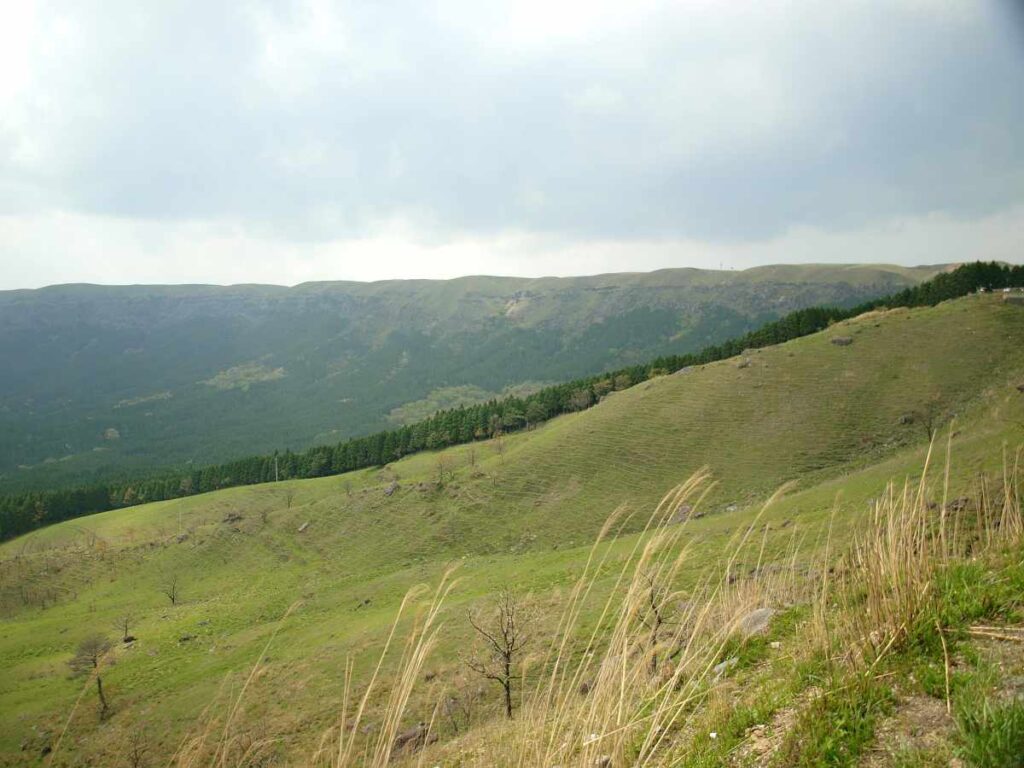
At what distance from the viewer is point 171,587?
6150 centimetres

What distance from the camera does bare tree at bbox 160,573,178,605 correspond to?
58.0 metres

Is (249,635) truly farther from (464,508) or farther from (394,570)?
(464,508)

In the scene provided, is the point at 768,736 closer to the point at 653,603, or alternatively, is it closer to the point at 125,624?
the point at 653,603

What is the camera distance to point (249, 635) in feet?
131

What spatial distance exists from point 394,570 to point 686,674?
5036 centimetres

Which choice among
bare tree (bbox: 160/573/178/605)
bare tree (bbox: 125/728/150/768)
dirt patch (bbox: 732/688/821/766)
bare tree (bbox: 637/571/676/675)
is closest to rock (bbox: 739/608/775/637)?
bare tree (bbox: 637/571/676/675)

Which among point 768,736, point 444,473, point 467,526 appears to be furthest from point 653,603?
point 444,473

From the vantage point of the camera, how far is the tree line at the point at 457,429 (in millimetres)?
90000

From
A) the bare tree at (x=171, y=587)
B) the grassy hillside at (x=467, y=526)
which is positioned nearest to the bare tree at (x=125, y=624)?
the grassy hillside at (x=467, y=526)

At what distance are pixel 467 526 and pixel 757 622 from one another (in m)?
52.9

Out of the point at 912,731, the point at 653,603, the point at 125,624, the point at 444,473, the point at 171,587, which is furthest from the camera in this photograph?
the point at 444,473

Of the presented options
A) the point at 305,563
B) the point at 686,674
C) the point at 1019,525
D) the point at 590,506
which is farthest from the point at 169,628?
the point at 1019,525

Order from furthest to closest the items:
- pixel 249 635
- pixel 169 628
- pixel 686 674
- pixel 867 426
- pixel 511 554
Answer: pixel 867 426 < pixel 511 554 < pixel 169 628 < pixel 249 635 < pixel 686 674

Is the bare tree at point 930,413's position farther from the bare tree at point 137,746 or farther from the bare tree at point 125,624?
the bare tree at point 125,624
